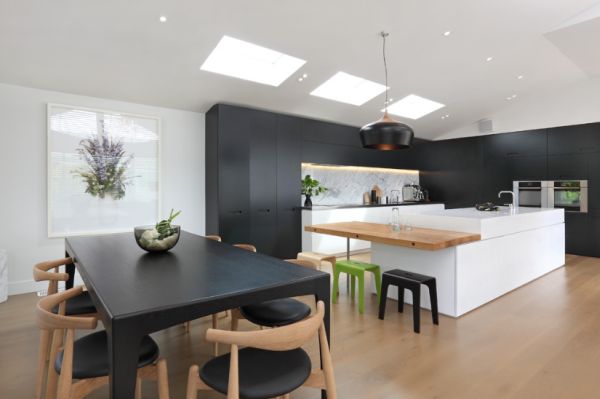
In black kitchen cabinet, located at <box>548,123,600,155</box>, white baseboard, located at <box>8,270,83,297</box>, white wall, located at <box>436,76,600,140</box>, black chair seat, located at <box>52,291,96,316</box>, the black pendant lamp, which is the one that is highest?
white wall, located at <box>436,76,600,140</box>

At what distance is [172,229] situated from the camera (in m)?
2.37

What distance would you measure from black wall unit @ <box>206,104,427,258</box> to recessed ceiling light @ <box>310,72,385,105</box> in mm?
668

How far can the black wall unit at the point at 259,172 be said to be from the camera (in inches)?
188

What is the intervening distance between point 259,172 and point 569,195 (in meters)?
5.51

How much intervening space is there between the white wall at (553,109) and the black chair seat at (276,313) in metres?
6.69

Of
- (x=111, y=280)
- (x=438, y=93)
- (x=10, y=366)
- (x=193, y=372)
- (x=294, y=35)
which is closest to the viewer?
(x=193, y=372)

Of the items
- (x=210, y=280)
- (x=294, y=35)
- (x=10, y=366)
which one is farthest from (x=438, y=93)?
(x=10, y=366)

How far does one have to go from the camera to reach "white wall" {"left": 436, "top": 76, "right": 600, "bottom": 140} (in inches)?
235

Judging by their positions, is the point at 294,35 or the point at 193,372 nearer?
the point at 193,372

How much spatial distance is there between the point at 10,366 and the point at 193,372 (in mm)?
1914

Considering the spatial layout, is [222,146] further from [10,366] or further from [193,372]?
[193,372]

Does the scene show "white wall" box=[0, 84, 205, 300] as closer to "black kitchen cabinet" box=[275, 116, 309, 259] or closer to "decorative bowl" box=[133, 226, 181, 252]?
"black kitchen cabinet" box=[275, 116, 309, 259]

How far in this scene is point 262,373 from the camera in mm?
1406

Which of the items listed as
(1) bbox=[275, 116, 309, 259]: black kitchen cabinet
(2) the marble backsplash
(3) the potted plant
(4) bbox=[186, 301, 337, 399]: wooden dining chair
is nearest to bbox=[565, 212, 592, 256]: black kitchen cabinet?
(2) the marble backsplash
